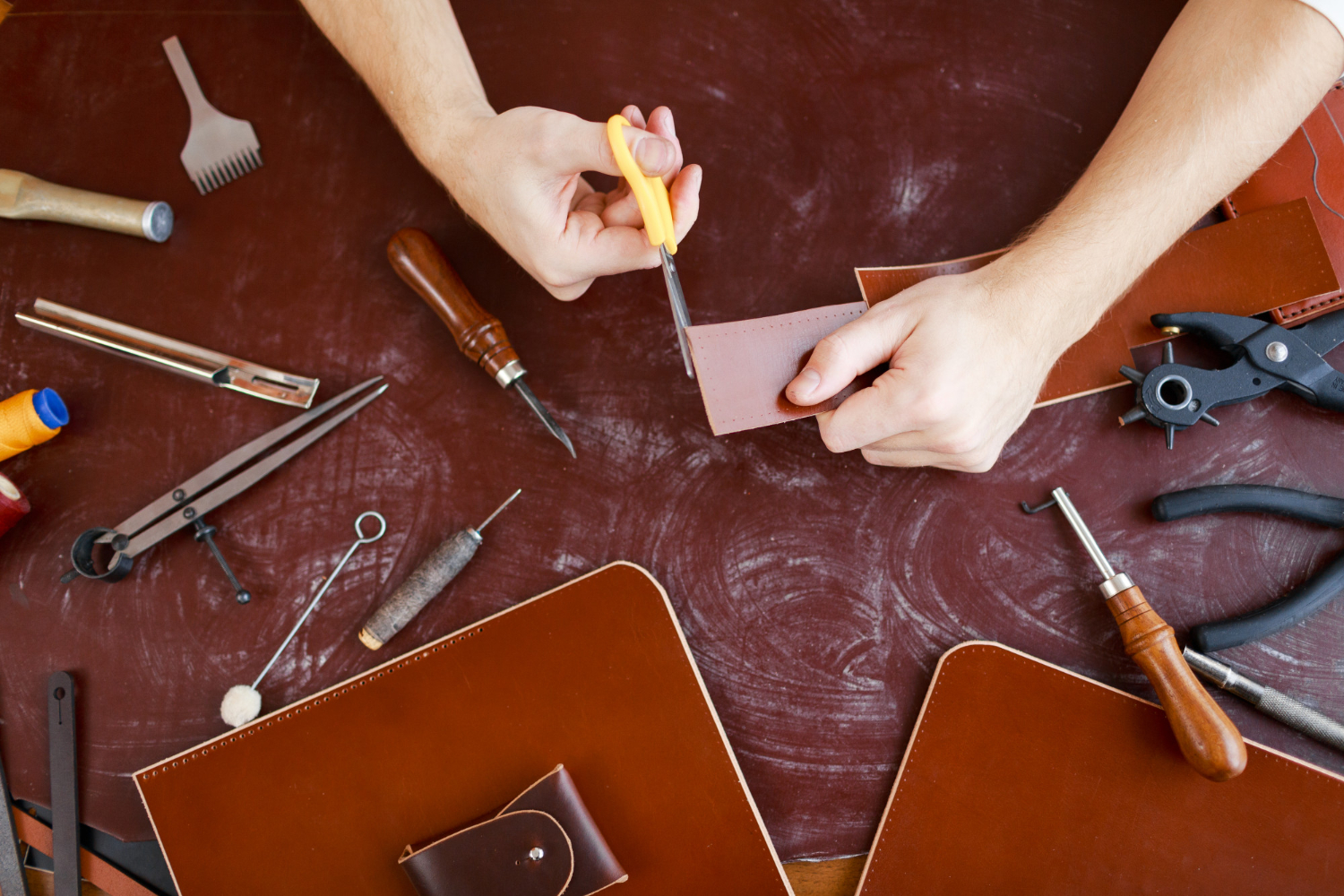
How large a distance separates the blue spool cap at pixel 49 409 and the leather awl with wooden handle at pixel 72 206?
0.34 m

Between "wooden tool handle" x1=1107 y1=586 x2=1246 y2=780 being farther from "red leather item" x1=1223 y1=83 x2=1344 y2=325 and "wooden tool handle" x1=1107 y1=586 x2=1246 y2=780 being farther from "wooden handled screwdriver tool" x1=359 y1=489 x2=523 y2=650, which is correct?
"wooden handled screwdriver tool" x1=359 y1=489 x2=523 y2=650

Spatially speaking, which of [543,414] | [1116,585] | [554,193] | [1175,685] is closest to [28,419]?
[543,414]

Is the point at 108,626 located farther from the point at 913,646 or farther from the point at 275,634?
the point at 913,646

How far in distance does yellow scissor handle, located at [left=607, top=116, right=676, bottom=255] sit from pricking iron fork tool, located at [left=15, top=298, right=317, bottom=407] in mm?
745

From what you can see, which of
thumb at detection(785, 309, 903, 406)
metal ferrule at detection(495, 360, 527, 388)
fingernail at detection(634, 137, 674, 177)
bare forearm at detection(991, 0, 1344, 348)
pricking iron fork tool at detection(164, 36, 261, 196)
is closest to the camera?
fingernail at detection(634, 137, 674, 177)

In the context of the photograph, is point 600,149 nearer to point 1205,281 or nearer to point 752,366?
point 752,366

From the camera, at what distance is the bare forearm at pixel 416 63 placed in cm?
130

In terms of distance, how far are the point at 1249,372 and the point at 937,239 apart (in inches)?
23.0

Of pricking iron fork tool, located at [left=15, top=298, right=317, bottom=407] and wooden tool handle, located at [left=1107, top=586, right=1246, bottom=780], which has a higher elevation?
pricking iron fork tool, located at [left=15, top=298, right=317, bottom=407]

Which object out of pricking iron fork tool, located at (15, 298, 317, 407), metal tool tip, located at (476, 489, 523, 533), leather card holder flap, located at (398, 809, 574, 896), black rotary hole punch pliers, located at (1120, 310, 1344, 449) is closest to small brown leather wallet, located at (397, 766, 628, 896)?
leather card holder flap, located at (398, 809, 574, 896)

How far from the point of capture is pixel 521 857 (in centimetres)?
120

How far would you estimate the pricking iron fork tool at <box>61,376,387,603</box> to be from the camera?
133 centimetres

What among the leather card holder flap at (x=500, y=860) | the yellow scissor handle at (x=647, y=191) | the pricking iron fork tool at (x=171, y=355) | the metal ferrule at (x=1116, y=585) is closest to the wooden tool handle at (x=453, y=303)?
the pricking iron fork tool at (x=171, y=355)

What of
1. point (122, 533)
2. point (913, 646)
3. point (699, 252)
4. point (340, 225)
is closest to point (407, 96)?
point (340, 225)
